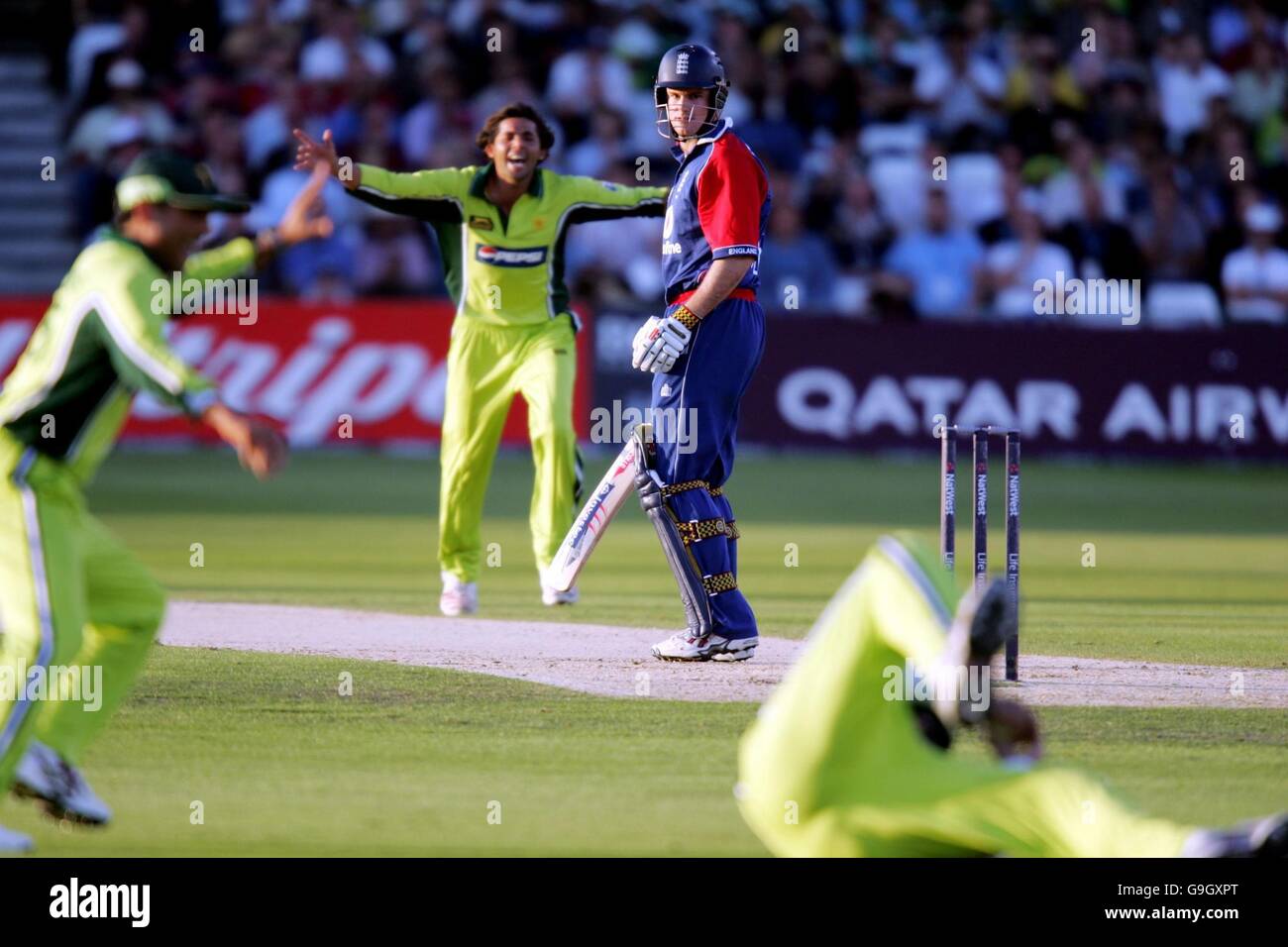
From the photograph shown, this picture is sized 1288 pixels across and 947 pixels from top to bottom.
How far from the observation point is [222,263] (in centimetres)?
687

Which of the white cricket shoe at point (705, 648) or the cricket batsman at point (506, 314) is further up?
the cricket batsman at point (506, 314)

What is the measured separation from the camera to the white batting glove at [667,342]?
8.75 metres

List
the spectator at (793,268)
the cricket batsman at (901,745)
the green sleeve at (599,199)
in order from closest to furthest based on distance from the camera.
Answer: the cricket batsman at (901,745) < the green sleeve at (599,199) < the spectator at (793,268)

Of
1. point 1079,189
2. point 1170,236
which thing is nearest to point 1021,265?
point 1079,189

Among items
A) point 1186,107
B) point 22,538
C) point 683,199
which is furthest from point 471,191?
point 1186,107

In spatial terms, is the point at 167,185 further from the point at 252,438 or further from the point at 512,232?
the point at 512,232

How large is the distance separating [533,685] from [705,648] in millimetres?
892

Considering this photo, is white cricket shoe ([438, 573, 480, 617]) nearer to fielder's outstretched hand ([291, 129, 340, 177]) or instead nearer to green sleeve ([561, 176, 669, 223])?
green sleeve ([561, 176, 669, 223])

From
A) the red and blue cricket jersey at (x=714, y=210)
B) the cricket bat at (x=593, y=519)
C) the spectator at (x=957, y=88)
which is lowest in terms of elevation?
the cricket bat at (x=593, y=519)

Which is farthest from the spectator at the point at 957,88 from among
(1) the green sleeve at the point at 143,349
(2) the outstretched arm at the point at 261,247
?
(1) the green sleeve at the point at 143,349

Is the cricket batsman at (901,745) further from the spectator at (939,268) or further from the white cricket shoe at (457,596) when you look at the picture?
the spectator at (939,268)

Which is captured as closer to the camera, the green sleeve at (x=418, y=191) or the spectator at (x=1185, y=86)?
the green sleeve at (x=418, y=191)
